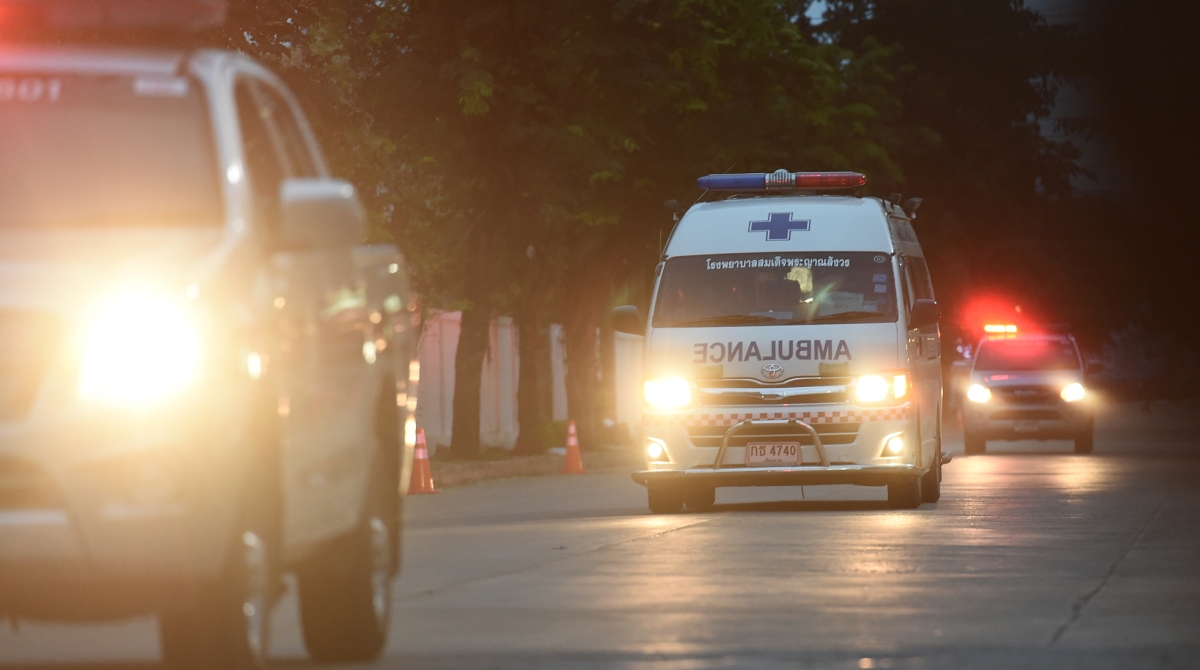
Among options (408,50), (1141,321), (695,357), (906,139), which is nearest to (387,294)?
(695,357)

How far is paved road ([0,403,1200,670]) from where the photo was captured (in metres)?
8.97

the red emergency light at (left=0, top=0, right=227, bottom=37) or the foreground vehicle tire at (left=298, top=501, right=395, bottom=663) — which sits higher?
the red emergency light at (left=0, top=0, right=227, bottom=37)

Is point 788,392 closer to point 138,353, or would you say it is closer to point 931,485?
point 931,485

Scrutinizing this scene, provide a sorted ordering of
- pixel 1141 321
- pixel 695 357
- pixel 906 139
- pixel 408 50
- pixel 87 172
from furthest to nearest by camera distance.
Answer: pixel 1141 321 → pixel 906 139 → pixel 408 50 → pixel 695 357 → pixel 87 172

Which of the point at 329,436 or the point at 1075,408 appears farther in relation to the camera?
the point at 1075,408

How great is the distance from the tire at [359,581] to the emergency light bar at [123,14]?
6.19 feet

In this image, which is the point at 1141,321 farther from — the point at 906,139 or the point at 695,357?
the point at 695,357

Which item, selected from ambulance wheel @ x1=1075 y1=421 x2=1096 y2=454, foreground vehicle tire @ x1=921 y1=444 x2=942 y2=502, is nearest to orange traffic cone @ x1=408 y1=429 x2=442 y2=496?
foreground vehicle tire @ x1=921 y1=444 x2=942 y2=502

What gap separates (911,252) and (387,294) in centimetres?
1244

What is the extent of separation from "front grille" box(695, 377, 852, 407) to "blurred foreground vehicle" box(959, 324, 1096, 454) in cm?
1696

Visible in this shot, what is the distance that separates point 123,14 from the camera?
727 centimetres

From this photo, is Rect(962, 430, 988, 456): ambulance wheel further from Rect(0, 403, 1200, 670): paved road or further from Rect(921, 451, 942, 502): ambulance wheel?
Rect(921, 451, 942, 502): ambulance wheel

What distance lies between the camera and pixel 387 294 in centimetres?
894

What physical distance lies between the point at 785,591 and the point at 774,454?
689 cm
